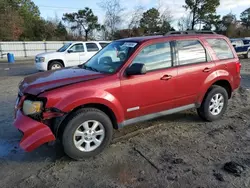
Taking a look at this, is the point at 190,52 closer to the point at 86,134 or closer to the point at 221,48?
the point at 221,48

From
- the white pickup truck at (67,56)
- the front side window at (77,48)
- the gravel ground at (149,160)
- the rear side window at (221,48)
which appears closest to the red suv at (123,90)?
→ the rear side window at (221,48)

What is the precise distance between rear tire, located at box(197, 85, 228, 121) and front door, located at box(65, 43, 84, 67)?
26.9 feet

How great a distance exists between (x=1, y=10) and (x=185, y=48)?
3361 cm

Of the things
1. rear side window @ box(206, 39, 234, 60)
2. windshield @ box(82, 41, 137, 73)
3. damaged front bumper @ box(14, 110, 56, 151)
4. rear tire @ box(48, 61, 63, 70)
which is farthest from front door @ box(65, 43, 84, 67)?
damaged front bumper @ box(14, 110, 56, 151)

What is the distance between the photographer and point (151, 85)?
142 inches

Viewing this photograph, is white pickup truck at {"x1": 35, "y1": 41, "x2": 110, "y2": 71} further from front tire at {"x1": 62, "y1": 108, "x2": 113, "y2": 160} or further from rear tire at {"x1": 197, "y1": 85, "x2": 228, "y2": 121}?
front tire at {"x1": 62, "y1": 108, "x2": 113, "y2": 160}

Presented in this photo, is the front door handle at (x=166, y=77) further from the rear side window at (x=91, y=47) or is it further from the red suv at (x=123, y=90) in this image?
the rear side window at (x=91, y=47)

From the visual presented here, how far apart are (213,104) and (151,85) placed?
1.70m

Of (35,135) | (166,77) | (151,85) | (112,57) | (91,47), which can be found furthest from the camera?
(91,47)

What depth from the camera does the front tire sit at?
9.98 feet

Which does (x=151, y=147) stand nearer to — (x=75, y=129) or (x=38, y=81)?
(x=75, y=129)

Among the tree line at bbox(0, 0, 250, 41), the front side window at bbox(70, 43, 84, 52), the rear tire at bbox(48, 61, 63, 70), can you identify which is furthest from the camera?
the tree line at bbox(0, 0, 250, 41)

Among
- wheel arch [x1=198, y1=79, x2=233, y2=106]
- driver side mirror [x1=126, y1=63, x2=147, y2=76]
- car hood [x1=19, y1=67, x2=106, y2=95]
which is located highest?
driver side mirror [x1=126, y1=63, x2=147, y2=76]

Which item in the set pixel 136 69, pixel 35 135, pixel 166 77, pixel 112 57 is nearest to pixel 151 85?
pixel 166 77
